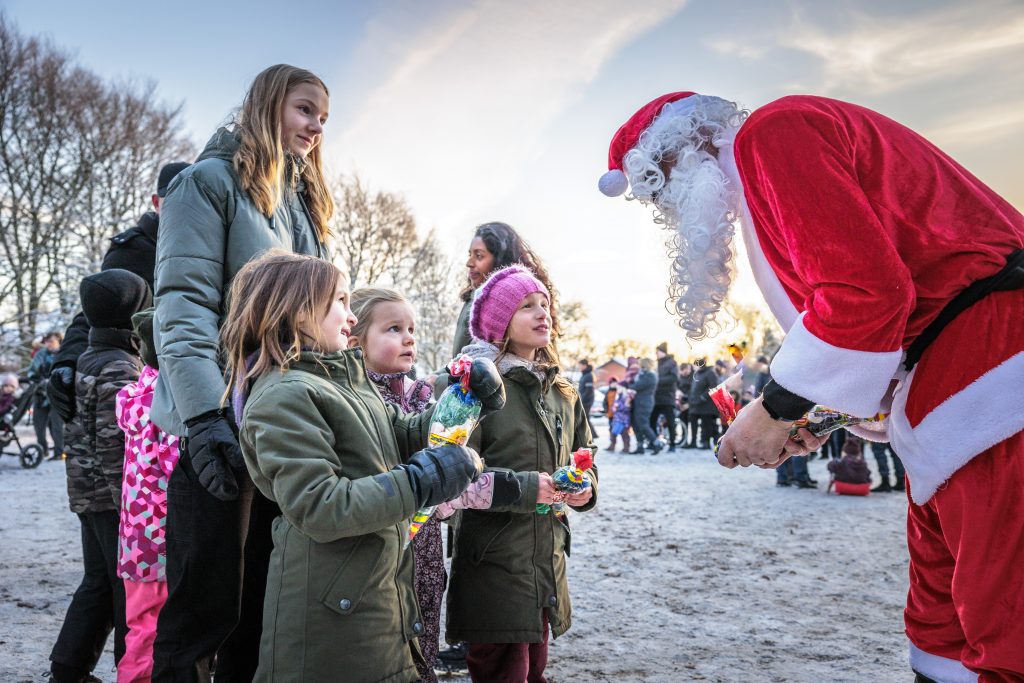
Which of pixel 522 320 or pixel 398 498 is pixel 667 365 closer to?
pixel 522 320

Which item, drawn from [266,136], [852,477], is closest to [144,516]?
[266,136]

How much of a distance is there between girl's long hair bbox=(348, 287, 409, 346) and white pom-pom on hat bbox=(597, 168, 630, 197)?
2.89 ft

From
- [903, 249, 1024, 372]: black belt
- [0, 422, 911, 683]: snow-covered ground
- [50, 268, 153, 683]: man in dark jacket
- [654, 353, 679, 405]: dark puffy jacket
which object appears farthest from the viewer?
[654, 353, 679, 405]: dark puffy jacket

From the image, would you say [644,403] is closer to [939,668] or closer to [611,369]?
[939,668]

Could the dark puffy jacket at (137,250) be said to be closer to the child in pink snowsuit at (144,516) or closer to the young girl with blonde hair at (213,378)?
the child in pink snowsuit at (144,516)

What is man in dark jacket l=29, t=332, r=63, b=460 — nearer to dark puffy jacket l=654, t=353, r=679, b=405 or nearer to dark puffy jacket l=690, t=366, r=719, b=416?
dark puffy jacket l=654, t=353, r=679, b=405

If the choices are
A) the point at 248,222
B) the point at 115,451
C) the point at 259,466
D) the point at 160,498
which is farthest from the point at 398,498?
the point at 115,451

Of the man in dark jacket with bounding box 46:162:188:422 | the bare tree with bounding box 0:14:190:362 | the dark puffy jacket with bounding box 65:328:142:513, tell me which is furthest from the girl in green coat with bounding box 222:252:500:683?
the bare tree with bounding box 0:14:190:362

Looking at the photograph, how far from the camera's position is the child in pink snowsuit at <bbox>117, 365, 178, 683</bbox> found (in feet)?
9.17

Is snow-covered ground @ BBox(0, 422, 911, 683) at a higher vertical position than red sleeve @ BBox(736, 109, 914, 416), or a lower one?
lower

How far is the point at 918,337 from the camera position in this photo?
1668mm

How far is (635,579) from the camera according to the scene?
522 cm

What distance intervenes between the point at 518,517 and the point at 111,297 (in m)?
2.11

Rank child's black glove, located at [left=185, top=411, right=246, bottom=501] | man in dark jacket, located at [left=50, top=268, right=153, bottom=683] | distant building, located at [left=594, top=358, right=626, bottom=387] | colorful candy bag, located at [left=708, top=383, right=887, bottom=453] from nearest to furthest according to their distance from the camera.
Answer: colorful candy bag, located at [left=708, top=383, right=887, bottom=453] → child's black glove, located at [left=185, top=411, right=246, bottom=501] → man in dark jacket, located at [left=50, top=268, right=153, bottom=683] → distant building, located at [left=594, top=358, right=626, bottom=387]
